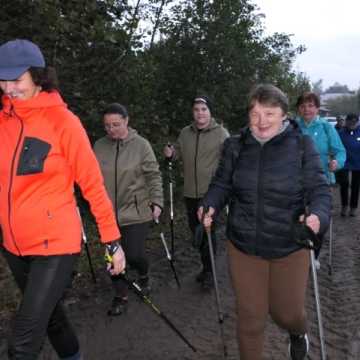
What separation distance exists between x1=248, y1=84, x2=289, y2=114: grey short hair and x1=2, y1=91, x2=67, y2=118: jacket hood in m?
1.27

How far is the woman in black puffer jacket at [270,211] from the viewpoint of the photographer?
3.37 metres

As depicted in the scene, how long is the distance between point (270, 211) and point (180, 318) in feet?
7.40

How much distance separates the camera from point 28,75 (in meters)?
2.96

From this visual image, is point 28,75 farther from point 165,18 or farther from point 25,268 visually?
point 165,18

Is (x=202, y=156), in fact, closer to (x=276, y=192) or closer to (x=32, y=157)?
(x=276, y=192)

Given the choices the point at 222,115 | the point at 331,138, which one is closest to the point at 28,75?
the point at 331,138

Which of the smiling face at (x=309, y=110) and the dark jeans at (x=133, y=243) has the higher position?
the smiling face at (x=309, y=110)

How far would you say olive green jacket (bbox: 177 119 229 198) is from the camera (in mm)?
6102

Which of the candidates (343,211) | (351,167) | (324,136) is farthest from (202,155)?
(351,167)

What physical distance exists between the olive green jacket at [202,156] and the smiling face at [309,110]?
1.07 meters

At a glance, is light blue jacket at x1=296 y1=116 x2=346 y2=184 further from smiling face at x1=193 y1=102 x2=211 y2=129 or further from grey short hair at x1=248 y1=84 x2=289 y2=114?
grey short hair at x1=248 y1=84 x2=289 y2=114

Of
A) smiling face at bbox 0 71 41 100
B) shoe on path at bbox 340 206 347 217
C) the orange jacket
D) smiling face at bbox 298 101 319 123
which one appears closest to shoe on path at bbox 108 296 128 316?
the orange jacket

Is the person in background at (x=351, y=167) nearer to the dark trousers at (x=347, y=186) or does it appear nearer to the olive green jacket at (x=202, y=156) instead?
the dark trousers at (x=347, y=186)

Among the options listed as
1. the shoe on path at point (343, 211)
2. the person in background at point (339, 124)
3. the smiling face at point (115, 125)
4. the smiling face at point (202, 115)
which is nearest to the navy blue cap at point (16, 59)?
the smiling face at point (115, 125)
